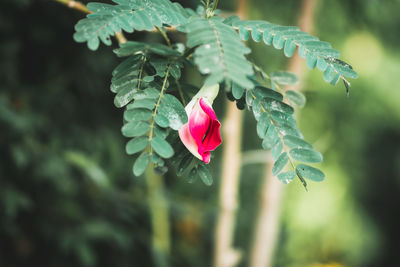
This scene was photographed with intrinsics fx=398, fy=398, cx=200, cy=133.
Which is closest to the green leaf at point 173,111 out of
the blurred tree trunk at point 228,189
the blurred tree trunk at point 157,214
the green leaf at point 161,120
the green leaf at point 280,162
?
the green leaf at point 161,120

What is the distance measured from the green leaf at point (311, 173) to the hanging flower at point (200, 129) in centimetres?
9

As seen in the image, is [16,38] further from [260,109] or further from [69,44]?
[260,109]

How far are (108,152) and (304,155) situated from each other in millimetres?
1037

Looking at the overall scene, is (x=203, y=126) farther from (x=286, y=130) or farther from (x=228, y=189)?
(x=228, y=189)

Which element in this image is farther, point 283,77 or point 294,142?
point 283,77

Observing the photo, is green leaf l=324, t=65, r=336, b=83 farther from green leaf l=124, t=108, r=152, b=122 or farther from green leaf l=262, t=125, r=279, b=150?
green leaf l=124, t=108, r=152, b=122

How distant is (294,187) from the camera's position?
7.86 feet

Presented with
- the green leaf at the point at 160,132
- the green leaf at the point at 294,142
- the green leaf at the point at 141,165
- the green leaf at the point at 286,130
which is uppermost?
the green leaf at the point at 286,130

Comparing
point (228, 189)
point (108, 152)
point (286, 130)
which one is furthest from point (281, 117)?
point (108, 152)

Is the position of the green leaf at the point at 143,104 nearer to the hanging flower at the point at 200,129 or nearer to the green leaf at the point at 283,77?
the hanging flower at the point at 200,129

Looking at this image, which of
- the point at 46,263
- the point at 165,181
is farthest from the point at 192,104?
the point at 165,181

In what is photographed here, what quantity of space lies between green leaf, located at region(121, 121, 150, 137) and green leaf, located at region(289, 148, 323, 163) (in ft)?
0.52

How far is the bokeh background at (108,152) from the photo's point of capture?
44.3 inches

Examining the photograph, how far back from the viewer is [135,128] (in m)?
0.40
